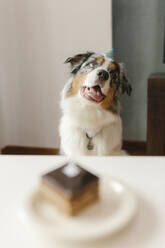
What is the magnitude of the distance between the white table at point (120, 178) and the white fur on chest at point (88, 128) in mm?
458

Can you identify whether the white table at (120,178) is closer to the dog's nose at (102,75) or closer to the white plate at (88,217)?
the white plate at (88,217)

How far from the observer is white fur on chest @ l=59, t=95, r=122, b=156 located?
135 cm

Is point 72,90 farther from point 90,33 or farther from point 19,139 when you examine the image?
point 19,139

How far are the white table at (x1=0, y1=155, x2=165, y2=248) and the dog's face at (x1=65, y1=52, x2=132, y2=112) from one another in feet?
1.56

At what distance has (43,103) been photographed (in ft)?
7.27

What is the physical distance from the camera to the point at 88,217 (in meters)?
0.58

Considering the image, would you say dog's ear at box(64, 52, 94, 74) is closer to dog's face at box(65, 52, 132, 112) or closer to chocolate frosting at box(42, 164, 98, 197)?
dog's face at box(65, 52, 132, 112)

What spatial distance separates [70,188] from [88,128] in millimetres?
807

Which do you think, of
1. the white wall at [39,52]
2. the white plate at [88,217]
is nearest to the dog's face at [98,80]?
the white wall at [39,52]

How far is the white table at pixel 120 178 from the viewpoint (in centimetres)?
56

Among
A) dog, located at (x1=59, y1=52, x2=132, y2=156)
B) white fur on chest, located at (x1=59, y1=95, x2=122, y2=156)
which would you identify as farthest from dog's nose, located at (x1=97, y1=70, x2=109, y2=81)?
white fur on chest, located at (x1=59, y1=95, x2=122, y2=156)

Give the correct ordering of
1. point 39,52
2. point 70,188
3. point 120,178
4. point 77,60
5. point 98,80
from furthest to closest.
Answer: point 39,52, point 77,60, point 98,80, point 120,178, point 70,188

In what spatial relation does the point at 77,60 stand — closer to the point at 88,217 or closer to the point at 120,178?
the point at 120,178

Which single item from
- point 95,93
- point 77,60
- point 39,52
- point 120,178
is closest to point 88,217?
point 120,178
